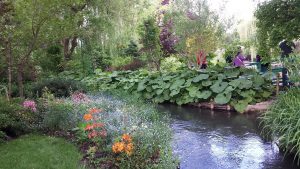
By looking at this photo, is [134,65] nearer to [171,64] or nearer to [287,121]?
[171,64]

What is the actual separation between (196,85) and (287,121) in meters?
5.08

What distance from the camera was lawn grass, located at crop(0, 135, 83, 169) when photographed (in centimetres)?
383

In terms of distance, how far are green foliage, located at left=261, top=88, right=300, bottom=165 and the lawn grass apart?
2769 mm

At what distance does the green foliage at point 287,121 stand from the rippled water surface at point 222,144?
264 millimetres

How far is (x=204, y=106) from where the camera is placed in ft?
29.1

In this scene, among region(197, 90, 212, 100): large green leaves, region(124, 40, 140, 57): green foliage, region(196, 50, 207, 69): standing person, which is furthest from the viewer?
region(124, 40, 140, 57): green foliage

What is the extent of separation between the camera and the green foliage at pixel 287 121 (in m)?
4.05

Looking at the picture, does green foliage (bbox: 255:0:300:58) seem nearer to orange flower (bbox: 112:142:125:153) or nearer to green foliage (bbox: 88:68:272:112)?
green foliage (bbox: 88:68:272:112)

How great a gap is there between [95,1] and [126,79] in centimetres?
359

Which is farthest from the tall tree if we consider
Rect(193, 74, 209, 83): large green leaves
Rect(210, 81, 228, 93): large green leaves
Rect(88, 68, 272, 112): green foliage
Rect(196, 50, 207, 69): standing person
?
Rect(210, 81, 228, 93): large green leaves

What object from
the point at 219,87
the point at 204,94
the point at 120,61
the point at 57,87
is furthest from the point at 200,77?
the point at 120,61

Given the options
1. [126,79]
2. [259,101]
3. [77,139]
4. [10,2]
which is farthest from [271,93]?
[10,2]

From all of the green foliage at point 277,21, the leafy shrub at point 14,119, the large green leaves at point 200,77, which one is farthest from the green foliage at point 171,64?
the leafy shrub at point 14,119

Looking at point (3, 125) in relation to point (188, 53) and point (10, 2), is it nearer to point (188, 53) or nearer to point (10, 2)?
point (10, 2)
